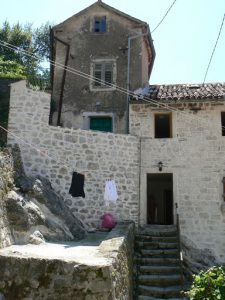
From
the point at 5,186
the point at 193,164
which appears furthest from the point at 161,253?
the point at 5,186

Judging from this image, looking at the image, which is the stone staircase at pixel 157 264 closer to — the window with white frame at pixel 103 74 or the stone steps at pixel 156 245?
the stone steps at pixel 156 245

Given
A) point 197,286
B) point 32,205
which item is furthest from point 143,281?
point 197,286

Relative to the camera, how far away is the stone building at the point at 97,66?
17.4 meters

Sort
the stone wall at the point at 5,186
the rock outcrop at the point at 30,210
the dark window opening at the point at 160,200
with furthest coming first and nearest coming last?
the dark window opening at the point at 160,200 → the rock outcrop at the point at 30,210 → the stone wall at the point at 5,186

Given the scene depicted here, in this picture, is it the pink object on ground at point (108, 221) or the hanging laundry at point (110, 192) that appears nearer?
the pink object on ground at point (108, 221)

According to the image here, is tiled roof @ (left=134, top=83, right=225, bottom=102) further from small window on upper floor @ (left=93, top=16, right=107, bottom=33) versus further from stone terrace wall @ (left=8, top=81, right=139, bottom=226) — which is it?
small window on upper floor @ (left=93, top=16, right=107, bottom=33)

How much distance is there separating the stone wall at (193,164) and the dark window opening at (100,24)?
5.25m

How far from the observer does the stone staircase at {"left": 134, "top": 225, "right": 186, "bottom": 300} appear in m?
11.0

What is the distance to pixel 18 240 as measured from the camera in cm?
929

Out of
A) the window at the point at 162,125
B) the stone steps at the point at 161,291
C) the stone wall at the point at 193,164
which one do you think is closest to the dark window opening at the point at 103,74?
the stone wall at the point at 193,164

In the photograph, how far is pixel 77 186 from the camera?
13531 mm

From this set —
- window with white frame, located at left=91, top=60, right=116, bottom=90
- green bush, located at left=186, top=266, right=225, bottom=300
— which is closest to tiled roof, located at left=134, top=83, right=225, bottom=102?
window with white frame, located at left=91, top=60, right=116, bottom=90

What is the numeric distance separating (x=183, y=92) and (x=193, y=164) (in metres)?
3.36

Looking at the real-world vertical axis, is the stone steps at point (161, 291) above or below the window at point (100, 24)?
A: below
